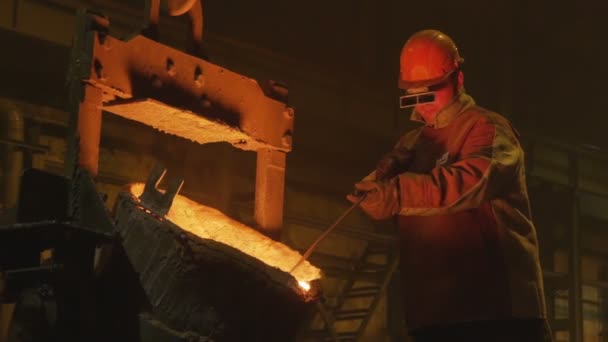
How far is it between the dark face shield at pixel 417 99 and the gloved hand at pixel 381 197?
1.61ft

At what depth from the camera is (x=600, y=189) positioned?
12.7 metres

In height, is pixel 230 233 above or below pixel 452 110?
below

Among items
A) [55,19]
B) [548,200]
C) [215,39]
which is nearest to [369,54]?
[548,200]

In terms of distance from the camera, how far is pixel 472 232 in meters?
3.72

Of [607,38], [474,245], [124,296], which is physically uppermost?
→ [607,38]

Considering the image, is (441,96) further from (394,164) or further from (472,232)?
(472,232)

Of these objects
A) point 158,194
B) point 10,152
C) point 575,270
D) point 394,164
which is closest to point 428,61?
point 394,164

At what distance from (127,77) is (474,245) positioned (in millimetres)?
1612

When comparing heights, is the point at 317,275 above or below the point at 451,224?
below

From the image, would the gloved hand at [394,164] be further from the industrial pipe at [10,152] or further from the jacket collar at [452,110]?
the industrial pipe at [10,152]

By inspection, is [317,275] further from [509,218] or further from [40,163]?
A: [40,163]

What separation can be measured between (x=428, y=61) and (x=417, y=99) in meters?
0.19

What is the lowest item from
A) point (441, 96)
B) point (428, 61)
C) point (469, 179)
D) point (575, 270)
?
point (575, 270)

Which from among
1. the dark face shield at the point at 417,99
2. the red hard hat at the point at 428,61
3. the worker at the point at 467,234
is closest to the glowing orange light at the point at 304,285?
the worker at the point at 467,234
